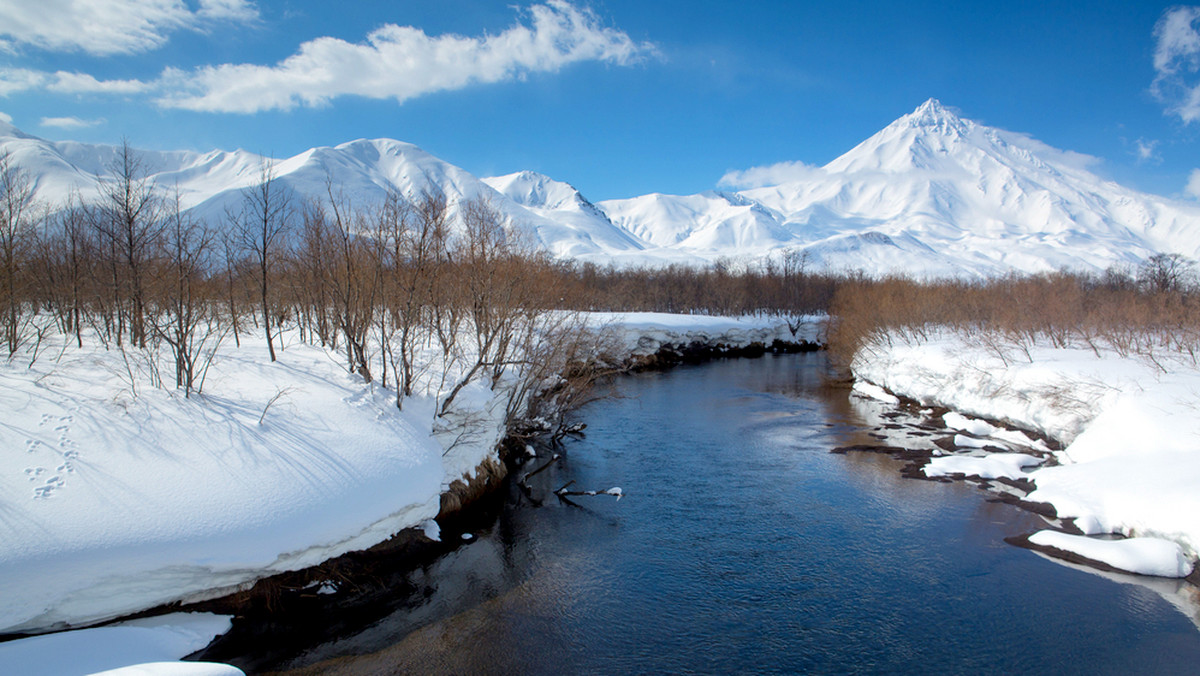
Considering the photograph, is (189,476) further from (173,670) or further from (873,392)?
(873,392)

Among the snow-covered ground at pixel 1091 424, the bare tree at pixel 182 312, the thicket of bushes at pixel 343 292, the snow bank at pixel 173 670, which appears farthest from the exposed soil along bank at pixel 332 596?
the snow-covered ground at pixel 1091 424

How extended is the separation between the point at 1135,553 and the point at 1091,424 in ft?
26.1

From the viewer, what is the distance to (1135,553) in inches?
442

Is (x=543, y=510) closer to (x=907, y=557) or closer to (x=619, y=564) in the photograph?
(x=619, y=564)

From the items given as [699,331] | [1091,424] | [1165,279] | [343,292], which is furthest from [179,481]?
[1165,279]

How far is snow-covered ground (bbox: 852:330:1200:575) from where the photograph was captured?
40.7ft

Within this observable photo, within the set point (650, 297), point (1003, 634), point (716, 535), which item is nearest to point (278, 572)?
point (716, 535)

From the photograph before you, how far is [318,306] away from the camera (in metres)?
20.4

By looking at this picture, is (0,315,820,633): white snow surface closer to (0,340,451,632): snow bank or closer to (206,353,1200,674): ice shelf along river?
(0,340,451,632): snow bank

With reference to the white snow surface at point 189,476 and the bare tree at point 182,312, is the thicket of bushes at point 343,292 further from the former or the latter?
the white snow surface at point 189,476

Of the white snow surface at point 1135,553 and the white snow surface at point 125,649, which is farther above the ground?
the white snow surface at point 1135,553

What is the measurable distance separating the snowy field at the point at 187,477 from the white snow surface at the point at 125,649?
0.08m

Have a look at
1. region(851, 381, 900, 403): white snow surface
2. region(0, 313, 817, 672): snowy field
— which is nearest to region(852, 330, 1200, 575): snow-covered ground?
region(851, 381, 900, 403): white snow surface

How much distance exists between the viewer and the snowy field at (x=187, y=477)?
27.7 feet
